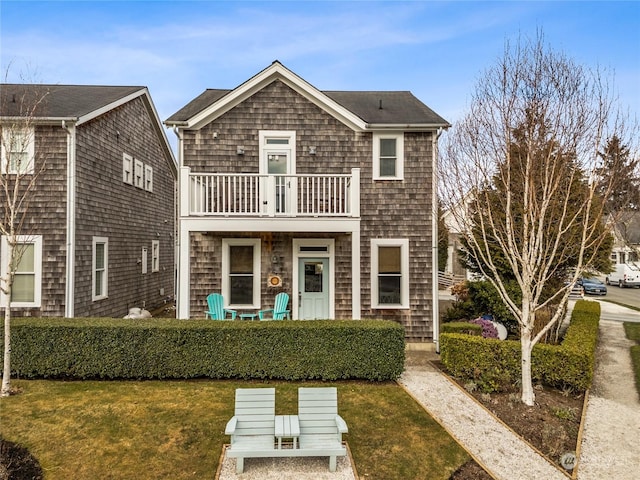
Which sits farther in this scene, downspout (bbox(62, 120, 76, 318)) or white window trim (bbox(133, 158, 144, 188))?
white window trim (bbox(133, 158, 144, 188))

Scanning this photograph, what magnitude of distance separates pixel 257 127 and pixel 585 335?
9980 millimetres

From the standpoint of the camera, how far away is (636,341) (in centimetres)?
1169

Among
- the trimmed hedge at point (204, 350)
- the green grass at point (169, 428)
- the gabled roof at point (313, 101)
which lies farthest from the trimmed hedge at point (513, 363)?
the gabled roof at point (313, 101)

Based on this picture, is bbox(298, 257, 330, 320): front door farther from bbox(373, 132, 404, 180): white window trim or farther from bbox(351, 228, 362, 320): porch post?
bbox(373, 132, 404, 180): white window trim

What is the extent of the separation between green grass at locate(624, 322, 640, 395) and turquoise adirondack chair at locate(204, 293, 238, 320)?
31.1 feet

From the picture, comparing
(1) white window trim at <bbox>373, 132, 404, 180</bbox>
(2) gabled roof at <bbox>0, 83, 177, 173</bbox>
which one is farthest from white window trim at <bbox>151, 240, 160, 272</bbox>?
(1) white window trim at <bbox>373, 132, 404, 180</bbox>

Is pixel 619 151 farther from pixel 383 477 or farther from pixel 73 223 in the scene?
pixel 73 223

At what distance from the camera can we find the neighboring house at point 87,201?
9484 millimetres

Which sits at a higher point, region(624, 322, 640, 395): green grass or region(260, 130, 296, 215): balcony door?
region(260, 130, 296, 215): balcony door

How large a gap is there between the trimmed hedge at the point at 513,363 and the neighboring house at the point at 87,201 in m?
9.94

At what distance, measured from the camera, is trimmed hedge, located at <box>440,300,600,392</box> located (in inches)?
280

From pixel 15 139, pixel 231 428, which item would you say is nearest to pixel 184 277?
pixel 15 139

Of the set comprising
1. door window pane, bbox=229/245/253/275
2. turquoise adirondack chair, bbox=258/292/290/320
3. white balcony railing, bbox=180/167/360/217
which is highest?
white balcony railing, bbox=180/167/360/217

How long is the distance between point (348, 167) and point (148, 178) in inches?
364
